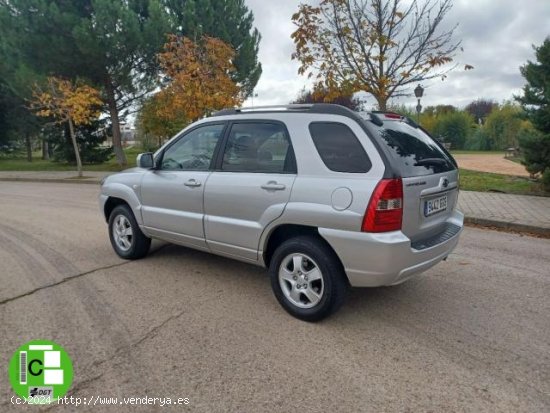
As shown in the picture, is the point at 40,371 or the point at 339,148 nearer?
the point at 40,371

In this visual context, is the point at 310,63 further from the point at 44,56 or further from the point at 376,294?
A: the point at 44,56

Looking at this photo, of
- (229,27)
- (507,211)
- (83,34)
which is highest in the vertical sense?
(229,27)

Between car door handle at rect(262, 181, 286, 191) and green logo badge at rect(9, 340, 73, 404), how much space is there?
1.99m

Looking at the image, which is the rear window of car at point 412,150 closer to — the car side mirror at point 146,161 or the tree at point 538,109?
the car side mirror at point 146,161

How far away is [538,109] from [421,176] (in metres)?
9.22

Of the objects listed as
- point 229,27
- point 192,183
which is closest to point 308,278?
point 192,183

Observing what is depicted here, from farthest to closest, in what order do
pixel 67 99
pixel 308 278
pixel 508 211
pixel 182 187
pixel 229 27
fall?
pixel 229 27, pixel 67 99, pixel 508 211, pixel 182 187, pixel 308 278

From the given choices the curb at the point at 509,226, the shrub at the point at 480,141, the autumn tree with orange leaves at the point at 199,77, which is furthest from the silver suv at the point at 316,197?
the shrub at the point at 480,141

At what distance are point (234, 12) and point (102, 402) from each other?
67.8 feet

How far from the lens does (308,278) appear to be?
10.8 ft

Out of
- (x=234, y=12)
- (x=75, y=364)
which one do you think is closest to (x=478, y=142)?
(x=234, y=12)

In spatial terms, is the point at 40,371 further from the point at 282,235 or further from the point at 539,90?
the point at 539,90

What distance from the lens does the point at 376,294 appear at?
3.90m

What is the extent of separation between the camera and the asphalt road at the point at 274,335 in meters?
2.43
